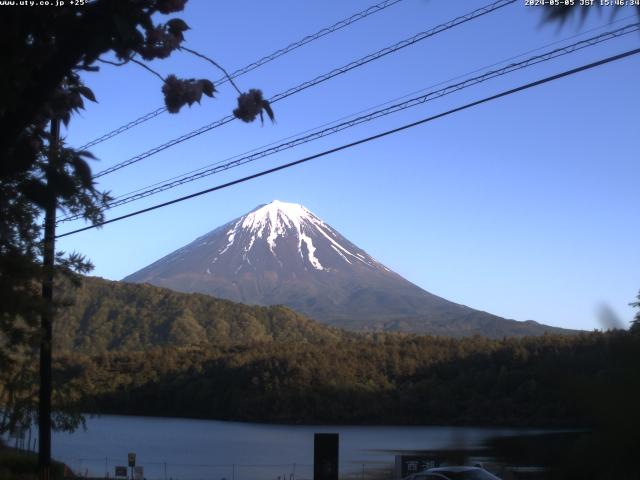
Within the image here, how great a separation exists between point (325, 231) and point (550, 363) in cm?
18909

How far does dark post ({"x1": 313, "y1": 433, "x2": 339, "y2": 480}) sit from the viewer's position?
14.8 meters

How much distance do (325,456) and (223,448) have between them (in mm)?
35152

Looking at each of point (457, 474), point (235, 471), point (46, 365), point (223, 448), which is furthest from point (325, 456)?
point (223, 448)

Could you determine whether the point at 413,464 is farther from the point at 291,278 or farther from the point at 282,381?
the point at 291,278

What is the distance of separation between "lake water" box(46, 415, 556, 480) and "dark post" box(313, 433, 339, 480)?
14370mm

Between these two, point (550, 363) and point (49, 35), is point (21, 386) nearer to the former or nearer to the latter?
point (49, 35)

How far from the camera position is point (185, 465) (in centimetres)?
4003

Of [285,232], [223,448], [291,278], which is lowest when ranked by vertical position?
[223,448]

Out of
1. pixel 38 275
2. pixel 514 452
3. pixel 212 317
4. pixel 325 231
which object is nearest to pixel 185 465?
pixel 38 275

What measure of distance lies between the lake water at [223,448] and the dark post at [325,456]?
1437 centimetres

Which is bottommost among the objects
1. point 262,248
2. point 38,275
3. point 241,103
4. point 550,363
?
point 550,363

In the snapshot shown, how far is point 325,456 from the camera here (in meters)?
14.8

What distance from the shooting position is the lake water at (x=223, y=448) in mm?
36812

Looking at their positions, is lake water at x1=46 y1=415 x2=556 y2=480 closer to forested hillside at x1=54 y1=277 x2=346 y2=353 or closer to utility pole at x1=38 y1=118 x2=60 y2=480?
utility pole at x1=38 y1=118 x2=60 y2=480
